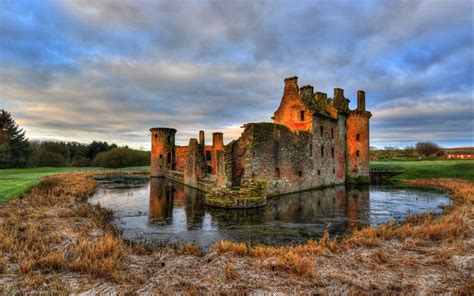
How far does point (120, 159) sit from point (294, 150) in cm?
5912

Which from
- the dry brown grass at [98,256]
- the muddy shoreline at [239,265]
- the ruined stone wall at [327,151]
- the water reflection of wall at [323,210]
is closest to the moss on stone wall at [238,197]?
the water reflection of wall at [323,210]

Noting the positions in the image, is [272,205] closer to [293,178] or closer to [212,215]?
[212,215]

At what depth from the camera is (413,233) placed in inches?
409

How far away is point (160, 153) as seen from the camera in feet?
151

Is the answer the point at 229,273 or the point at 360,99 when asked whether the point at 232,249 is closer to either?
the point at 229,273

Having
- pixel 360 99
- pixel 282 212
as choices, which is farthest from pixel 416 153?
pixel 282 212

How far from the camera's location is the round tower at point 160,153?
4581 centimetres

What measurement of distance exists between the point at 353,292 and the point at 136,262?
5592mm

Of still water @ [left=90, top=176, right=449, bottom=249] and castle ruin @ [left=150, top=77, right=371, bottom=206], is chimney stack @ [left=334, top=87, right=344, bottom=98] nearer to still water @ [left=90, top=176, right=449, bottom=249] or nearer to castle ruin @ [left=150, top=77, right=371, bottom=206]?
castle ruin @ [left=150, top=77, right=371, bottom=206]

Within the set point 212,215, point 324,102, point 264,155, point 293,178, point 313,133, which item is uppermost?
point 324,102

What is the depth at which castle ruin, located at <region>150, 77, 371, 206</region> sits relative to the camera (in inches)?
814

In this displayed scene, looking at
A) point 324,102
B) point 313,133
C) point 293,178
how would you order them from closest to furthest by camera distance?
1. point 293,178
2. point 313,133
3. point 324,102

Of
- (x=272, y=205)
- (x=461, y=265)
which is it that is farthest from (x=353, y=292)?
(x=272, y=205)

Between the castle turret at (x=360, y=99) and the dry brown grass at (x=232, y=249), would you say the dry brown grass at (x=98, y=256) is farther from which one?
the castle turret at (x=360, y=99)
